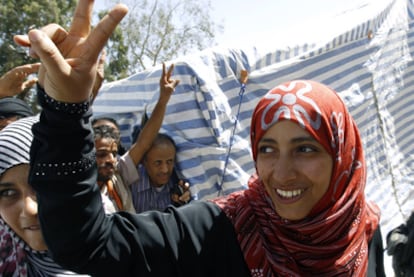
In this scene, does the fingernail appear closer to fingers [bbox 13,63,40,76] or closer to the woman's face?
the woman's face

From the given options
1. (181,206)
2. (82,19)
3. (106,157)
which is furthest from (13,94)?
(82,19)

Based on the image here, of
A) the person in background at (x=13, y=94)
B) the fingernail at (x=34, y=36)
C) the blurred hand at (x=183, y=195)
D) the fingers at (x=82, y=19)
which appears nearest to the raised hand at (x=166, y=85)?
the blurred hand at (x=183, y=195)

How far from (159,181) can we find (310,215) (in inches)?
55.3

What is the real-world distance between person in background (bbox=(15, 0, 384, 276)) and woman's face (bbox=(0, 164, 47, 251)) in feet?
1.35

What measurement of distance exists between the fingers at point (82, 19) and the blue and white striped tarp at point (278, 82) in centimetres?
144

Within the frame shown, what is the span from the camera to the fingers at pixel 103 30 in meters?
0.92

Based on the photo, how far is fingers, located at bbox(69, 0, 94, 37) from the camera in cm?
96

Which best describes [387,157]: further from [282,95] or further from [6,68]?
[6,68]

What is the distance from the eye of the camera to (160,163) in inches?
103

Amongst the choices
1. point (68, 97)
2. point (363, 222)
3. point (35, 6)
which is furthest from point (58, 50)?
point (35, 6)

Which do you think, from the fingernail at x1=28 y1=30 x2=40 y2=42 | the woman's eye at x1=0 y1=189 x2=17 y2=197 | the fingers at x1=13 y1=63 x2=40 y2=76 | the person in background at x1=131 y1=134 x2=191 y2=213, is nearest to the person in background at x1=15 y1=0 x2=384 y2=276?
the fingernail at x1=28 y1=30 x2=40 y2=42

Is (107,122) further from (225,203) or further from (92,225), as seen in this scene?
(92,225)

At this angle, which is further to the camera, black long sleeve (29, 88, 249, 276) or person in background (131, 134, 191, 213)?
person in background (131, 134, 191, 213)

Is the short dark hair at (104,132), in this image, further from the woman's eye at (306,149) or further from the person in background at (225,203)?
the woman's eye at (306,149)
